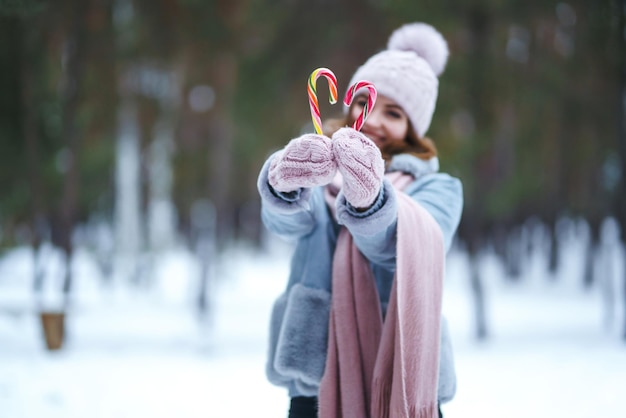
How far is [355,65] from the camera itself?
8.16 m

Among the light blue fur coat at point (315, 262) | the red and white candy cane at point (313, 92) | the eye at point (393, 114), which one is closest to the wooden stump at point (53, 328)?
the light blue fur coat at point (315, 262)

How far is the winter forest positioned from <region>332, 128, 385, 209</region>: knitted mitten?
139 inches

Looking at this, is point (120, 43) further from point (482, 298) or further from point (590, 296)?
point (590, 296)

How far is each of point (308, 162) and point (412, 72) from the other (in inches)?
31.2

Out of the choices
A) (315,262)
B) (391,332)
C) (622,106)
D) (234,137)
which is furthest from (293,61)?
(391,332)

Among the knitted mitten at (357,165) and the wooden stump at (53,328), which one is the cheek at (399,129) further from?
the wooden stump at (53,328)

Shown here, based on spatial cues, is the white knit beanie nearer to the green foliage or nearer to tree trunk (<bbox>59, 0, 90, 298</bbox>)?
the green foliage

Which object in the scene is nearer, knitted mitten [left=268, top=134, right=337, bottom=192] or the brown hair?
knitted mitten [left=268, top=134, right=337, bottom=192]

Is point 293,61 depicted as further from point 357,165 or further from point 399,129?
point 357,165

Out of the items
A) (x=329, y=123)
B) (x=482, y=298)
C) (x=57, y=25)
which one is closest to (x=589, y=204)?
(x=482, y=298)

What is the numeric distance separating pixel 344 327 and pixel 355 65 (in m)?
6.79

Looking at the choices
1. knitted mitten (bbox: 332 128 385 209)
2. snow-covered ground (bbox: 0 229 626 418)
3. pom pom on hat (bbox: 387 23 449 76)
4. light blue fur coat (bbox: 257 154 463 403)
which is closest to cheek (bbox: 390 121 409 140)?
light blue fur coat (bbox: 257 154 463 403)

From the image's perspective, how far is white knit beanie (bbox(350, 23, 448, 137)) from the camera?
204 cm

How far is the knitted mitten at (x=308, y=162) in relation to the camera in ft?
4.75
